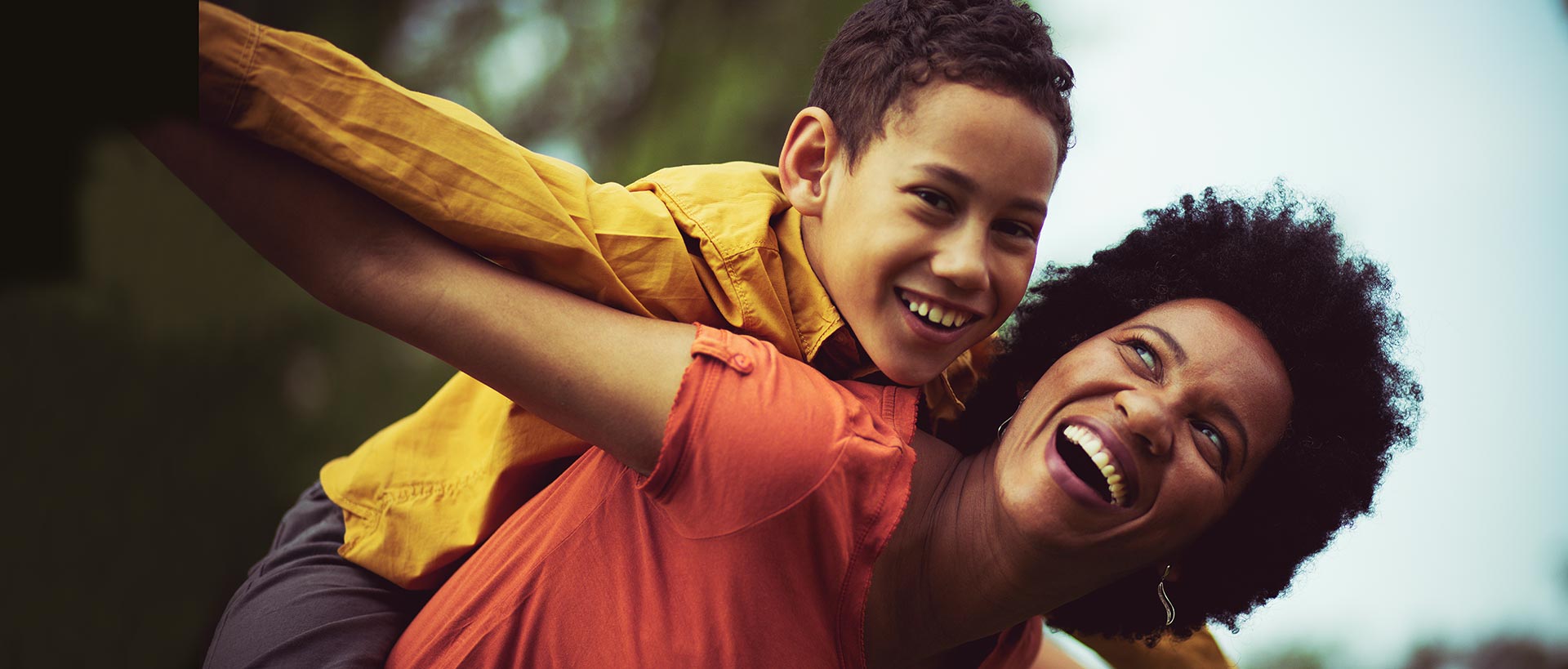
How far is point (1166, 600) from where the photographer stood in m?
1.97

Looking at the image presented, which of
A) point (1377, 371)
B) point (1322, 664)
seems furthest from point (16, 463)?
point (1322, 664)

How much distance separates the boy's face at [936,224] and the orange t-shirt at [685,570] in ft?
0.39

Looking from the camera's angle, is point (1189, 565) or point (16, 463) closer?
point (16, 463)

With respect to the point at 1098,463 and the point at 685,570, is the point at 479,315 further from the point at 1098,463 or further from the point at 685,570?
the point at 1098,463

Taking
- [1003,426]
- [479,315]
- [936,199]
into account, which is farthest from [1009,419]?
[479,315]

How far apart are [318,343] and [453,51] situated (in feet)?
4.92

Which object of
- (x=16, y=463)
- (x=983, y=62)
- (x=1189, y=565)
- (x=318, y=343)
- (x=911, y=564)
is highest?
(x=983, y=62)

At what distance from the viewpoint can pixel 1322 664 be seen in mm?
4488

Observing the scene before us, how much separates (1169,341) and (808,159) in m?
0.68

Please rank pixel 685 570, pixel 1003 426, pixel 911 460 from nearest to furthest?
pixel 911 460 → pixel 685 570 → pixel 1003 426

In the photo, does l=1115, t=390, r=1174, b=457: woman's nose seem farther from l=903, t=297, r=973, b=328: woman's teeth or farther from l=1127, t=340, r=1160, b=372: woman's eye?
l=903, t=297, r=973, b=328: woman's teeth

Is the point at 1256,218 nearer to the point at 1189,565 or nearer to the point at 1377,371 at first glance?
the point at 1377,371

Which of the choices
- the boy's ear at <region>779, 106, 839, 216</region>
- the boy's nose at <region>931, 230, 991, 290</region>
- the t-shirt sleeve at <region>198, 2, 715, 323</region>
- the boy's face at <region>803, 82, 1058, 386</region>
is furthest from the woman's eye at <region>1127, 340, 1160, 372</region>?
the t-shirt sleeve at <region>198, 2, 715, 323</region>

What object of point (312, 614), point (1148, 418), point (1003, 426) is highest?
point (1148, 418)
